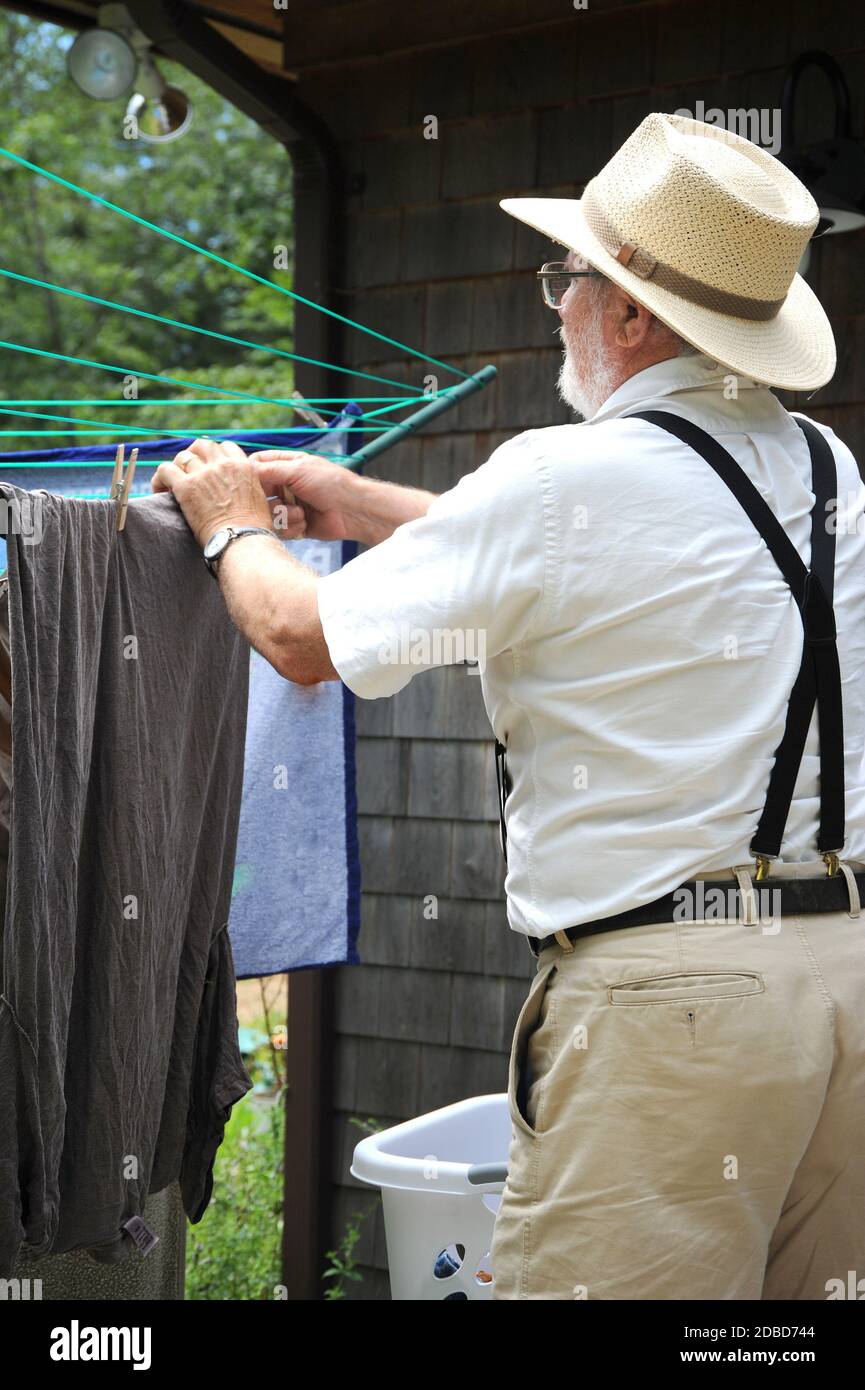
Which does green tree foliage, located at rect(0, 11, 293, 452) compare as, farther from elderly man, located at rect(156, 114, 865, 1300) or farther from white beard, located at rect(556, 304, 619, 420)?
elderly man, located at rect(156, 114, 865, 1300)

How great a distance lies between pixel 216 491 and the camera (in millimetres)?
2357

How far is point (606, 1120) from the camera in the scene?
1885mm

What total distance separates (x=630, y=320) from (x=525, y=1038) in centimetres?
97

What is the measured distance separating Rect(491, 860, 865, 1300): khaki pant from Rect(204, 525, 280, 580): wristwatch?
2.58 ft

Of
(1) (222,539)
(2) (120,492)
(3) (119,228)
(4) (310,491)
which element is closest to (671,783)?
(1) (222,539)

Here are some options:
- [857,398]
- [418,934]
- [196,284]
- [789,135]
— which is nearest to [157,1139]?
[418,934]

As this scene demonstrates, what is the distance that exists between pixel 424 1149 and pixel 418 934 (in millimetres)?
1067

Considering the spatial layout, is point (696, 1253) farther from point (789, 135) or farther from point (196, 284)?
point (196, 284)

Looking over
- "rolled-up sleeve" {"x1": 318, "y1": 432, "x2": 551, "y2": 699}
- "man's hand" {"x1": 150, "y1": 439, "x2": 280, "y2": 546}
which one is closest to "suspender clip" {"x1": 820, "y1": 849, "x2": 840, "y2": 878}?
"rolled-up sleeve" {"x1": 318, "y1": 432, "x2": 551, "y2": 699}

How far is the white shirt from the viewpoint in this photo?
1892 millimetres

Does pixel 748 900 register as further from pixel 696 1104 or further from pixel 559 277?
pixel 559 277

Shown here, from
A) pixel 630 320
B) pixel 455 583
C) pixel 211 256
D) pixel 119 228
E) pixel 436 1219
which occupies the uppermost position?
pixel 119 228

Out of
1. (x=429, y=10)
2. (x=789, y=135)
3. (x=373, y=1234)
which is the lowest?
(x=373, y=1234)

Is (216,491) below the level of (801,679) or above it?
above
